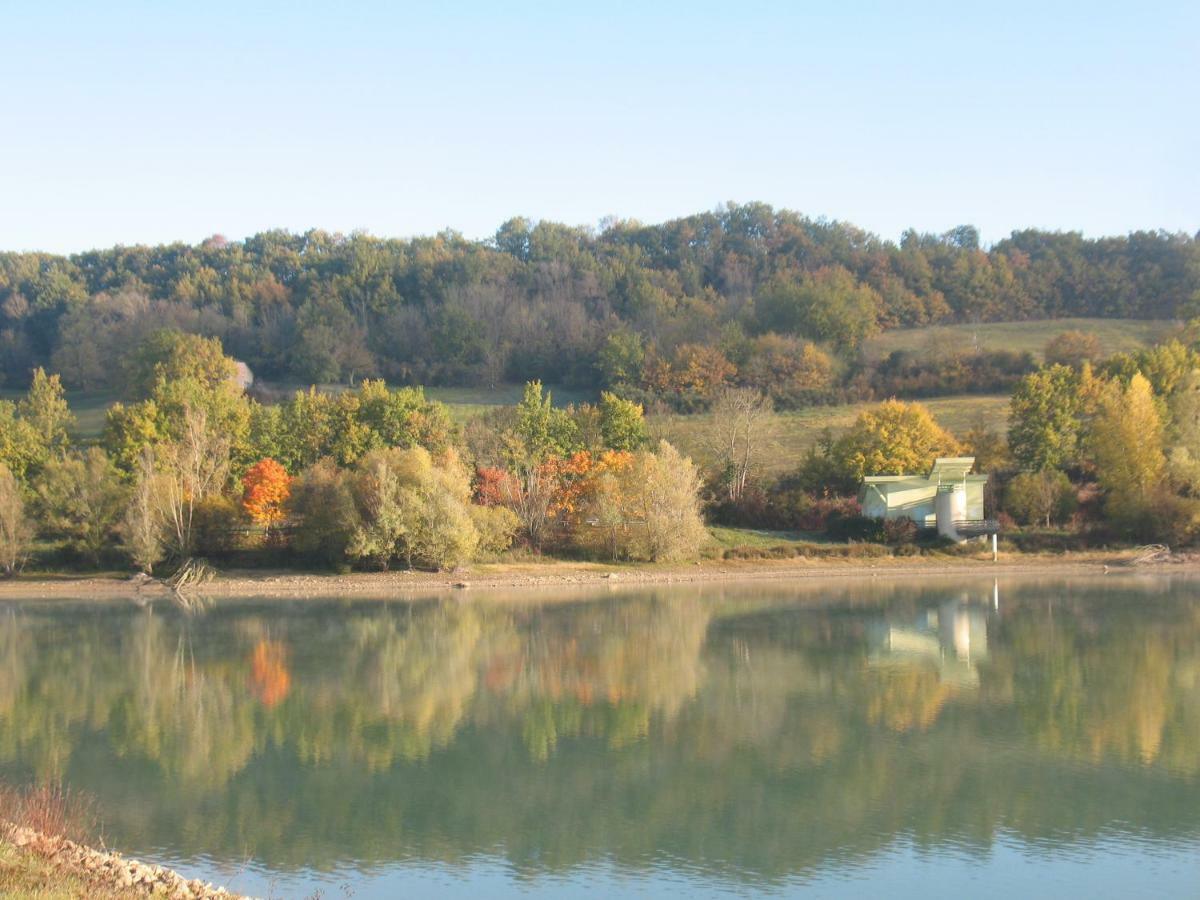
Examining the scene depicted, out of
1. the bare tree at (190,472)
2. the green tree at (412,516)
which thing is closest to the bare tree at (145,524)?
the bare tree at (190,472)

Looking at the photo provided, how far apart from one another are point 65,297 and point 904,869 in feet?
333

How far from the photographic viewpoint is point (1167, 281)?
93125 millimetres

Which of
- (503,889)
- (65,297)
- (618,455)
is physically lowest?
(503,889)

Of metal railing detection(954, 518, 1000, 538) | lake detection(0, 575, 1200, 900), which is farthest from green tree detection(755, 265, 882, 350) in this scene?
lake detection(0, 575, 1200, 900)

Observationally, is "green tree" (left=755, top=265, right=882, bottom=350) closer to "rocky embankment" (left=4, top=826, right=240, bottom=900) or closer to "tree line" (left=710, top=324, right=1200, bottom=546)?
"tree line" (left=710, top=324, right=1200, bottom=546)

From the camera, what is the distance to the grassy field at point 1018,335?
256 ft

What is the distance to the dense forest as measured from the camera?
80.0 m

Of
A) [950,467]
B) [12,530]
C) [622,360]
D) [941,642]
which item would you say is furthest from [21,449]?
[941,642]

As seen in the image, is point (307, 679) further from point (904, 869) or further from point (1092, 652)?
point (1092, 652)

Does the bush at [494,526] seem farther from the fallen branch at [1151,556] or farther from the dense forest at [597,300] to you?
the dense forest at [597,300]

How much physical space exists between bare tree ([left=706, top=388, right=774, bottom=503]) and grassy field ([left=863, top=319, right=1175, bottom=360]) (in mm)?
22174

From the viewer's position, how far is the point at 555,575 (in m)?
44.7

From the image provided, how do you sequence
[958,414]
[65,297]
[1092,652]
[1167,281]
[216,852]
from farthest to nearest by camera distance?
[65,297]
[1167,281]
[958,414]
[1092,652]
[216,852]

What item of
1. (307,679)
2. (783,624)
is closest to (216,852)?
(307,679)
